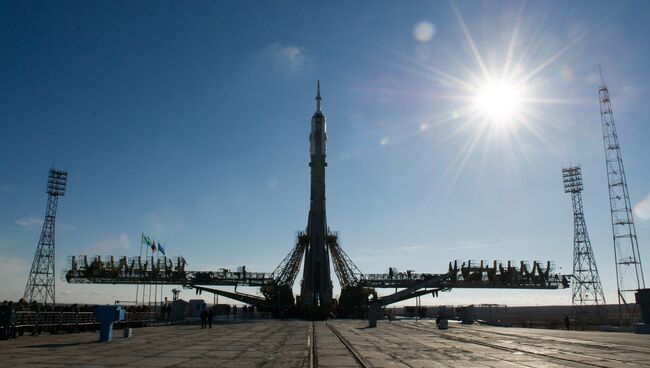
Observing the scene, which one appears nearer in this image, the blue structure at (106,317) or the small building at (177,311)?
the blue structure at (106,317)

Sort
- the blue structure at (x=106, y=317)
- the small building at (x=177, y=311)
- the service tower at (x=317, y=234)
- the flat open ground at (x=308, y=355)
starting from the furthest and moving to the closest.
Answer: the service tower at (x=317, y=234), the small building at (x=177, y=311), the blue structure at (x=106, y=317), the flat open ground at (x=308, y=355)

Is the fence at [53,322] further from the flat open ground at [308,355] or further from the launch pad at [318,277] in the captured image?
the launch pad at [318,277]

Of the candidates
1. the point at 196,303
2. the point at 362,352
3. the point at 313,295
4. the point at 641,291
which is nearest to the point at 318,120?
the point at 313,295

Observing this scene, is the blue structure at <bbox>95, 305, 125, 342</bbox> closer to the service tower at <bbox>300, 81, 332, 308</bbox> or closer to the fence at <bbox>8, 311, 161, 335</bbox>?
the fence at <bbox>8, 311, 161, 335</bbox>

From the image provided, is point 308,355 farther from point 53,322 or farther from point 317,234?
point 317,234

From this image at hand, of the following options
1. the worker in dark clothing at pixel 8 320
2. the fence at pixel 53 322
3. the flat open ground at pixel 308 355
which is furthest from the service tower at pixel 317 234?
the flat open ground at pixel 308 355

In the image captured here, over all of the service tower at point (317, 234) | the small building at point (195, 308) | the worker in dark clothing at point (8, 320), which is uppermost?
the service tower at point (317, 234)

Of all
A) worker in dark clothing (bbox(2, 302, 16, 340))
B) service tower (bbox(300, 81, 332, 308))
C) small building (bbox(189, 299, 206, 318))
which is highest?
service tower (bbox(300, 81, 332, 308))

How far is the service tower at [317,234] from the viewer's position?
8056cm

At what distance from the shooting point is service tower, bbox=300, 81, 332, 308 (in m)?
80.6

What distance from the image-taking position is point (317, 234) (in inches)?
3302

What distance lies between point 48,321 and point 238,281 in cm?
5691

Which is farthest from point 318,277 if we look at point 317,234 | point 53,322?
point 53,322

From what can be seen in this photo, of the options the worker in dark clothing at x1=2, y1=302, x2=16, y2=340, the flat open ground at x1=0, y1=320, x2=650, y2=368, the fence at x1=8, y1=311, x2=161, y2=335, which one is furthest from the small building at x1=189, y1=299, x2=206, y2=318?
the flat open ground at x1=0, y1=320, x2=650, y2=368
